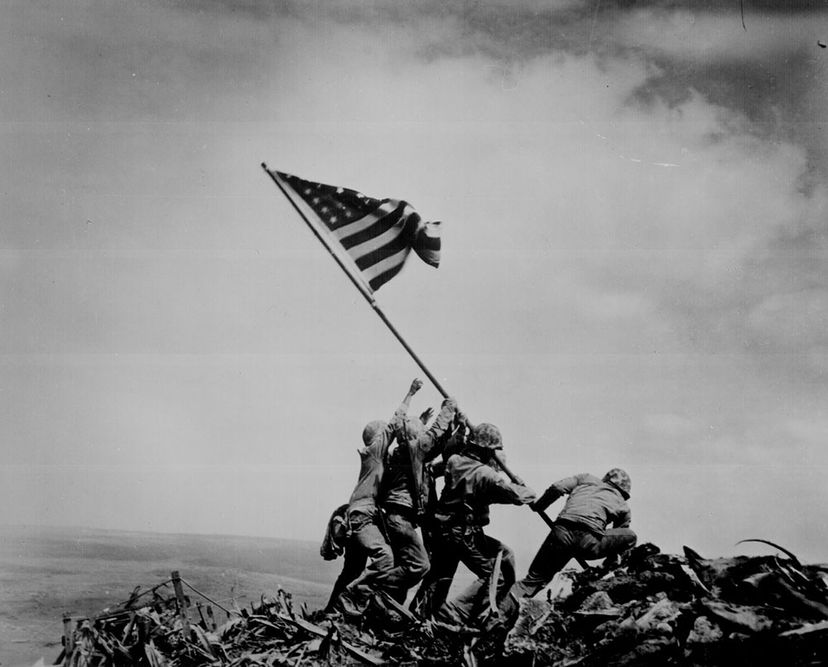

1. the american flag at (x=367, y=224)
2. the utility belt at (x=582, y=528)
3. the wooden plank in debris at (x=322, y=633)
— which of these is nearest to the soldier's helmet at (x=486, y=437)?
the utility belt at (x=582, y=528)

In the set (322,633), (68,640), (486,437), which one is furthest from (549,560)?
(68,640)

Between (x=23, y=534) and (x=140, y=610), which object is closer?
(x=140, y=610)

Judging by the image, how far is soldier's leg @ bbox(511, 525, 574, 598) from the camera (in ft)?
23.0

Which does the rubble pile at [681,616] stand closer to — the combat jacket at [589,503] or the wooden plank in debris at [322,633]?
the combat jacket at [589,503]

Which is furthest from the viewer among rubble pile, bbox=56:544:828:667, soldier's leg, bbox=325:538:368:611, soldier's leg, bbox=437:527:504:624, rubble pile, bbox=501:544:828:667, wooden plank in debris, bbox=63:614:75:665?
soldier's leg, bbox=325:538:368:611

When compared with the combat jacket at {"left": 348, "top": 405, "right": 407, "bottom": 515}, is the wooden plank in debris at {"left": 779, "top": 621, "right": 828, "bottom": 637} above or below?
below

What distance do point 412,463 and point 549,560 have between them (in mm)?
1732

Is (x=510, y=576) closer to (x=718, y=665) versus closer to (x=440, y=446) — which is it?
(x=440, y=446)

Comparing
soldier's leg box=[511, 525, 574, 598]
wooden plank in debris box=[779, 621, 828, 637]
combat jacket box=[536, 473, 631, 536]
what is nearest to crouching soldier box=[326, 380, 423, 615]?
soldier's leg box=[511, 525, 574, 598]

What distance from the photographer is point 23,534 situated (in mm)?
14867

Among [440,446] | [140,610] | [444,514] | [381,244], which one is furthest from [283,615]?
[381,244]

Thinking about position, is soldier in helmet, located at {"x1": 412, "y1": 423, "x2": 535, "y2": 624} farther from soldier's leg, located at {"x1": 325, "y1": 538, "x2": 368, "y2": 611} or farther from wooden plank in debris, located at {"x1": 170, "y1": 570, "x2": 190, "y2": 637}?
wooden plank in debris, located at {"x1": 170, "y1": 570, "x2": 190, "y2": 637}

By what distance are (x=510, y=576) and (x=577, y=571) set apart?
71cm

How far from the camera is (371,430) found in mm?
8000
